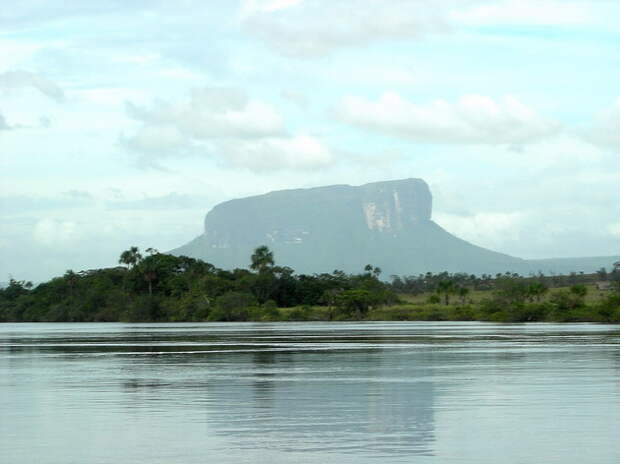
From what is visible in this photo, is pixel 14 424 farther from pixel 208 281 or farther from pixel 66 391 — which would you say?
pixel 208 281

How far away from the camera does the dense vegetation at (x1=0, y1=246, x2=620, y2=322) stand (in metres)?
151

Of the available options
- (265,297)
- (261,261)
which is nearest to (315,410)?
(265,297)

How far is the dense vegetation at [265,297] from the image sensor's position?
151 m

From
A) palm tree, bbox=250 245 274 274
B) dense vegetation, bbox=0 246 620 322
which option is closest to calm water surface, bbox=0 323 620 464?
dense vegetation, bbox=0 246 620 322

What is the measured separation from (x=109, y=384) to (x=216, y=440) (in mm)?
15344

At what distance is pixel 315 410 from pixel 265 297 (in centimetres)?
14926

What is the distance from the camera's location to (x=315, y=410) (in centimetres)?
2691

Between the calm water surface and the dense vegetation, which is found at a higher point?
the dense vegetation

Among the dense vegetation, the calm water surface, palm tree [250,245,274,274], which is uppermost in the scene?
palm tree [250,245,274,274]

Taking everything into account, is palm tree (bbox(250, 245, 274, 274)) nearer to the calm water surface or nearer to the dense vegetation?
the dense vegetation

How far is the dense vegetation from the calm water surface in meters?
95.5

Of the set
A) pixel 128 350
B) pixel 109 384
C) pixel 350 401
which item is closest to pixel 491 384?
pixel 350 401

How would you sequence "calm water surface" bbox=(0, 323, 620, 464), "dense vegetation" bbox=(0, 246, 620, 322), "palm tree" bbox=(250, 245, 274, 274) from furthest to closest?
"palm tree" bbox=(250, 245, 274, 274)
"dense vegetation" bbox=(0, 246, 620, 322)
"calm water surface" bbox=(0, 323, 620, 464)

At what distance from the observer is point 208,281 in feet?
568
